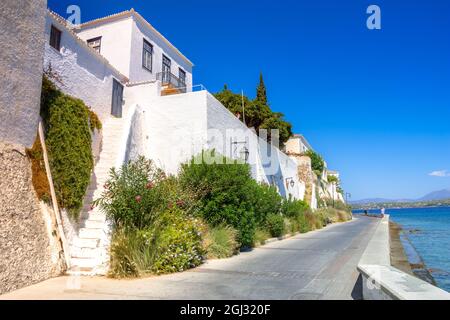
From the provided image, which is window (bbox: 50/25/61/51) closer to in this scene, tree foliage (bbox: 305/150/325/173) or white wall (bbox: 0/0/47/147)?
white wall (bbox: 0/0/47/147)

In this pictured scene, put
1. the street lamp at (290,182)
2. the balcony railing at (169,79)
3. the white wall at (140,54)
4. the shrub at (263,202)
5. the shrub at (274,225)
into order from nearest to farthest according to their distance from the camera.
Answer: the shrub at (263,202), the shrub at (274,225), the white wall at (140,54), the balcony railing at (169,79), the street lamp at (290,182)

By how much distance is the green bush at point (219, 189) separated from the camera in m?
10.1

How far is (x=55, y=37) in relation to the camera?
10711mm

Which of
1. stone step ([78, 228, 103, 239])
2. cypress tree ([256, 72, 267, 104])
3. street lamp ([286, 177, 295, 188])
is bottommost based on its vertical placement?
stone step ([78, 228, 103, 239])

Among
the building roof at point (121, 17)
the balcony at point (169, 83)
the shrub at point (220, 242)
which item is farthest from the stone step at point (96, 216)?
the building roof at point (121, 17)

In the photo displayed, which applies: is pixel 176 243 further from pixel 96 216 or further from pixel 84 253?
pixel 96 216

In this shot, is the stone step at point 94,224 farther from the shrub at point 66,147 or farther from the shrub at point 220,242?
the shrub at point 220,242

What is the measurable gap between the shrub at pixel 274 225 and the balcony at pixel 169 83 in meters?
7.65

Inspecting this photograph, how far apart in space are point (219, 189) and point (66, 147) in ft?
14.6

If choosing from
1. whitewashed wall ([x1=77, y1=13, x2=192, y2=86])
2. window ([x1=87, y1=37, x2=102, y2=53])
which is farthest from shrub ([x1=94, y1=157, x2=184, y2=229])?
window ([x1=87, y1=37, x2=102, y2=53])

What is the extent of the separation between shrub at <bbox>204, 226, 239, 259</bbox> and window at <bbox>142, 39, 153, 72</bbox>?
12250 millimetres

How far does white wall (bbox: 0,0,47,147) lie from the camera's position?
6602mm

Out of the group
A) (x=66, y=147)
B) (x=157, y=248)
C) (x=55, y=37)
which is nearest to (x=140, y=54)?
(x=55, y=37)
